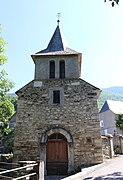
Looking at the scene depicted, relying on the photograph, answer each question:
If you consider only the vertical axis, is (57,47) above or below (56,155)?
above

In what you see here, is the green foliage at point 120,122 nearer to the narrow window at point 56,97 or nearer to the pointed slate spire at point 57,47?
the pointed slate spire at point 57,47

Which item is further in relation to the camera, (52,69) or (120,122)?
(120,122)

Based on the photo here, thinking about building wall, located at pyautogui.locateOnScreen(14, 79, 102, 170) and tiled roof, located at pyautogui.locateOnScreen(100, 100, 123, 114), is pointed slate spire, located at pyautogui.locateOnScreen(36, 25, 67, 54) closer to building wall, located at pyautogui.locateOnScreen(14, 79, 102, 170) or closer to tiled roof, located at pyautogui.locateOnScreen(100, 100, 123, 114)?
building wall, located at pyautogui.locateOnScreen(14, 79, 102, 170)

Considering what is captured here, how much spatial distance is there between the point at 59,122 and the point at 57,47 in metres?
6.94

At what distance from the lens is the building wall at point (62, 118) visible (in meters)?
13.0

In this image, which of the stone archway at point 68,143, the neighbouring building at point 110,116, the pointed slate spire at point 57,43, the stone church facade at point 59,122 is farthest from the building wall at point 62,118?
the neighbouring building at point 110,116

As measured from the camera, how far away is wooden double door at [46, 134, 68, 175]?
13.0 meters

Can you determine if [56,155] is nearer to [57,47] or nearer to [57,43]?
[57,47]

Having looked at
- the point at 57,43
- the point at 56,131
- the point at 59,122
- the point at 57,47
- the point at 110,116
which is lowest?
the point at 56,131

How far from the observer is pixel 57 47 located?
17.2 meters

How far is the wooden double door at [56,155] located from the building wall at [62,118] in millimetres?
709

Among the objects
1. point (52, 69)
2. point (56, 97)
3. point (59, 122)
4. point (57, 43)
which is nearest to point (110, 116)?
point (57, 43)

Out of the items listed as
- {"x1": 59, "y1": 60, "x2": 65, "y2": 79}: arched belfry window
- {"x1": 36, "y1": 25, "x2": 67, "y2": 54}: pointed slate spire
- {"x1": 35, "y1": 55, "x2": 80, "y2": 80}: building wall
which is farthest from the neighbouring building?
{"x1": 59, "y1": 60, "x2": 65, "y2": 79}: arched belfry window

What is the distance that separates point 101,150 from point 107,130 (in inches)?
888
